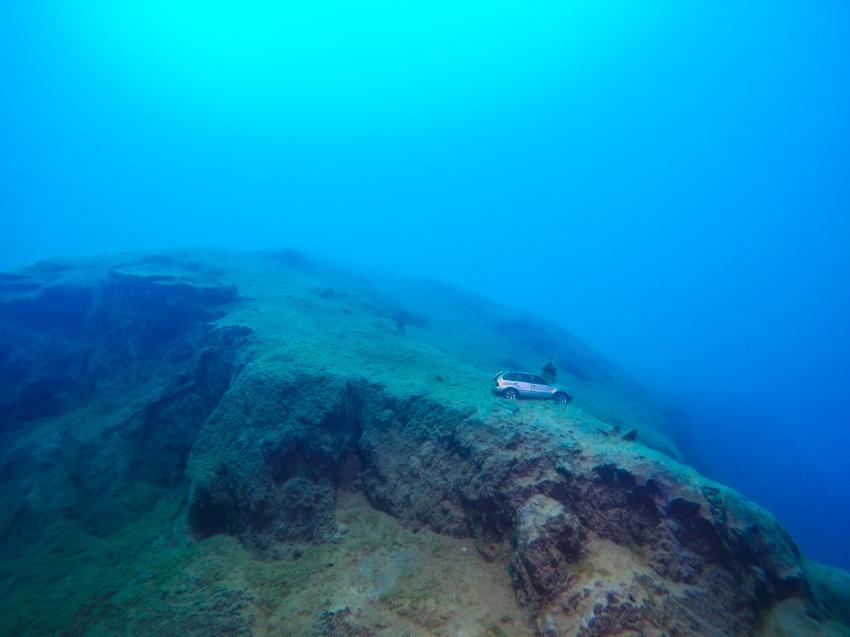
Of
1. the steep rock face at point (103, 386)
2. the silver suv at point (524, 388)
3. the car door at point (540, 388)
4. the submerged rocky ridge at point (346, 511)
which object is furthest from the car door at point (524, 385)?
the steep rock face at point (103, 386)

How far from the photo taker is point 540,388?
75.3ft

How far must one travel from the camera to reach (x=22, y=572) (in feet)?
58.0

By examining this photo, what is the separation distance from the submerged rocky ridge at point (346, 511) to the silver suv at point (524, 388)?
1.52 meters

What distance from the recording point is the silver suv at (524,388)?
22.1 metres

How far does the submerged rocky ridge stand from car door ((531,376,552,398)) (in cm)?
179

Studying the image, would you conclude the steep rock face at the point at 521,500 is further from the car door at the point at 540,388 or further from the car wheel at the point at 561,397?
the car wheel at the point at 561,397

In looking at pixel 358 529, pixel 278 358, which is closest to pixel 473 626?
pixel 358 529

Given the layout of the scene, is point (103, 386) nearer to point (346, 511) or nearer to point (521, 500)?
point (346, 511)

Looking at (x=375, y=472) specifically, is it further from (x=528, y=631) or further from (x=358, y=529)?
(x=528, y=631)

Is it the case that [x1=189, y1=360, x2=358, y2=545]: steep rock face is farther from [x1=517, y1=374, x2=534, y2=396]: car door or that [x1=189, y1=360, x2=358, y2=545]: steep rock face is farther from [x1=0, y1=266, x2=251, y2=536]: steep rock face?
[x1=517, y1=374, x2=534, y2=396]: car door

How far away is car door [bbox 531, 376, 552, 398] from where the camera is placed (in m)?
22.8

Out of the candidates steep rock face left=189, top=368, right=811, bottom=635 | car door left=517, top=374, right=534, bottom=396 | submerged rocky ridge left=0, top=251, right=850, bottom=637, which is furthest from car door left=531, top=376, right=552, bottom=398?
steep rock face left=189, top=368, right=811, bottom=635

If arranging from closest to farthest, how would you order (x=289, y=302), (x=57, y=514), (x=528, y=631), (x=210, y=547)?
(x=528, y=631) < (x=210, y=547) < (x=57, y=514) < (x=289, y=302)

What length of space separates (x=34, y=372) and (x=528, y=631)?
3985cm
